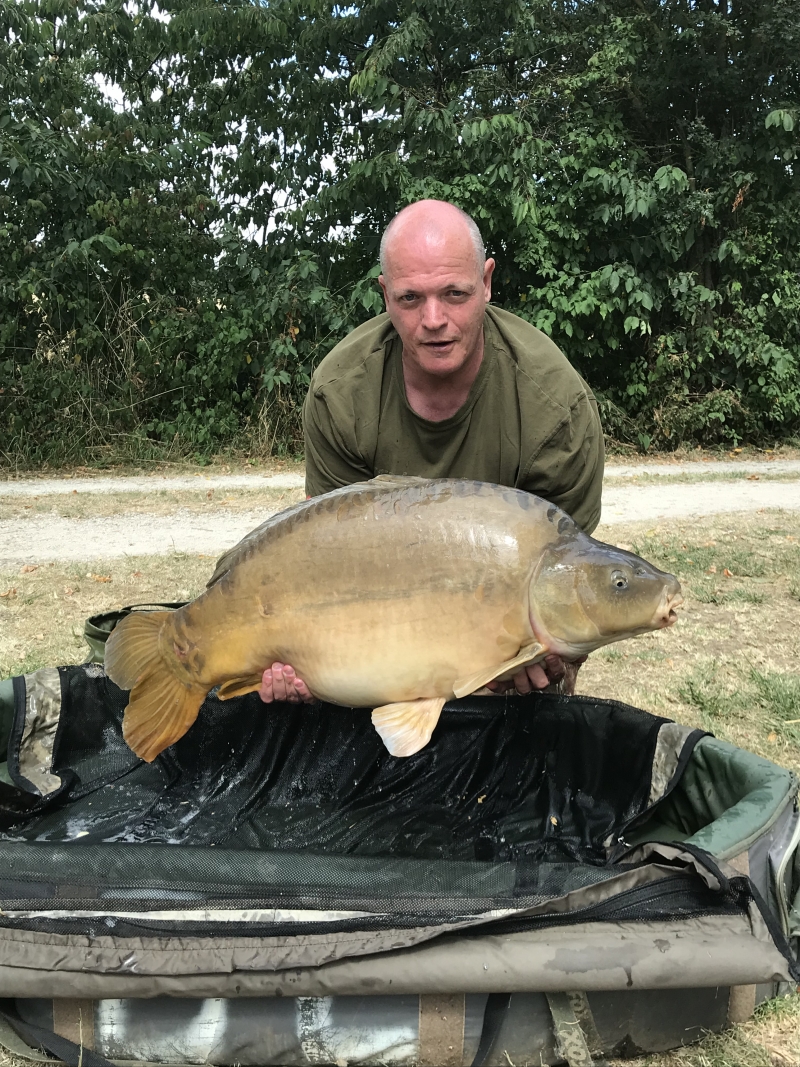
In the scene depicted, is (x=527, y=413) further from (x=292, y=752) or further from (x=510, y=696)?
(x=292, y=752)

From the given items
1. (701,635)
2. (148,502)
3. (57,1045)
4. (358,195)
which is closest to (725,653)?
(701,635)

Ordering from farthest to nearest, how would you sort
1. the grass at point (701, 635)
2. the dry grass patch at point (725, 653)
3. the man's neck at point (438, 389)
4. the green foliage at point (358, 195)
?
the green foliage at point (358, 195)
the dry grass patch at point (725, 653)
the man's neck at point (438, 389)
the grass at point (701, 635)

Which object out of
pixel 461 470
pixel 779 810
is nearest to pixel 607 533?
pixel 461 470

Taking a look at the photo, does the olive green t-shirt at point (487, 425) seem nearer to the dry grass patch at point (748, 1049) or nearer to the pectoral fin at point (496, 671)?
the pectoral fin at point (496, 671)

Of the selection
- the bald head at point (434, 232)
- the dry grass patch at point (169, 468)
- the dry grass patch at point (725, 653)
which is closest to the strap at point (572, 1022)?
the dry grass patch at point (725, 653)

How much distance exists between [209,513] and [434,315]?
2898 millimetres

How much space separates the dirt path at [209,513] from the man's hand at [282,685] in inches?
80.7

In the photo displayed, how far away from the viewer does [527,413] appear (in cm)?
179

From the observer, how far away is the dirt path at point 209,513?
3.65m

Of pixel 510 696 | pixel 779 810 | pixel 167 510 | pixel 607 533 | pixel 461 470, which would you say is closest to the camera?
pixel 779 810

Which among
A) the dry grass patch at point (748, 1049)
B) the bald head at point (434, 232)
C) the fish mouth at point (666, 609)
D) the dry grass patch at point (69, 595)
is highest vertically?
the bald head at point (434, 232)

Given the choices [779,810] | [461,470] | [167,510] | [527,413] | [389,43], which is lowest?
[167,510]

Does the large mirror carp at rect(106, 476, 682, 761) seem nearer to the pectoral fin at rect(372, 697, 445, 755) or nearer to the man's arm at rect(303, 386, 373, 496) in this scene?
the pectoral fin at rect(372, 697, 445, 755)

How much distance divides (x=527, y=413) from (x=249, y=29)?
5.54 m
